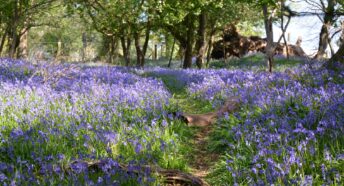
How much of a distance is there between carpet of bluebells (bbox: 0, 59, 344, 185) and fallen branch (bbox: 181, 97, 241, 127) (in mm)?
267

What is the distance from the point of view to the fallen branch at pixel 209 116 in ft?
24.2

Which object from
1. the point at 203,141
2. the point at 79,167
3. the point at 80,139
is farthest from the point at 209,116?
the point at 79,167

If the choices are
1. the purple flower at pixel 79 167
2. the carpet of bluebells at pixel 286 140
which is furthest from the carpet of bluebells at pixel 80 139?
the carpet of bluebells at pixel 286 140

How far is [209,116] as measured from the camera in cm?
789

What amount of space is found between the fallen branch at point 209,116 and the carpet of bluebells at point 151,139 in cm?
27

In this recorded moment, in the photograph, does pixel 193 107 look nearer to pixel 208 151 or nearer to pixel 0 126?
pixel 208 151

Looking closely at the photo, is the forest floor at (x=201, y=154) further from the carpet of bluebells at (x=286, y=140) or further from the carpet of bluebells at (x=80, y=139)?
the carpet of bluebells at (x=80, y=139)

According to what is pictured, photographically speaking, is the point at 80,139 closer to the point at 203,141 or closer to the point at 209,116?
the point at 203,141

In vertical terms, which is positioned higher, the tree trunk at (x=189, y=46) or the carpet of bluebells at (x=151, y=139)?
the tree trunk at (x=189, y=46)

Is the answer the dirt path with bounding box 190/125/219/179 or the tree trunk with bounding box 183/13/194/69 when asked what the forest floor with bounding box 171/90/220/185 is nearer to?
the dirt path with bounding box 190/125/219/179

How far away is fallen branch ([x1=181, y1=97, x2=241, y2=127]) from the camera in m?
7.38

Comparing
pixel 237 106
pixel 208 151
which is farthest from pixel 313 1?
pixel 208 151

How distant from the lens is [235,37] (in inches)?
1416

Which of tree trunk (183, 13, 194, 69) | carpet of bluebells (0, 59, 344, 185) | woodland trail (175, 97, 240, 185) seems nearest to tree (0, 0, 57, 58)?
tree trunk (183, 13, 194, 69)
